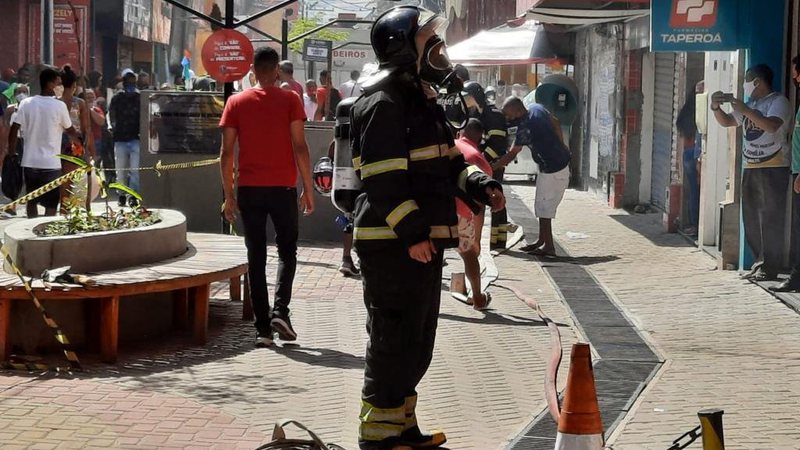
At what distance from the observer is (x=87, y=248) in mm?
8586

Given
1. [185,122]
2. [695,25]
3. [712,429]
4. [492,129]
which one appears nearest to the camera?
[712,429]

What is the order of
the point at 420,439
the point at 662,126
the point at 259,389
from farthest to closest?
the point at 662,126, the point at 259,389, the point at 420,439

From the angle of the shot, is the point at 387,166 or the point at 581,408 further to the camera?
the point at 387,166

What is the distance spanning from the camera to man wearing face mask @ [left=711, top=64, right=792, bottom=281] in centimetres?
1204

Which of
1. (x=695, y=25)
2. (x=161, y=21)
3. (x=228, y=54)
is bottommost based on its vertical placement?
(x=228, y=54)

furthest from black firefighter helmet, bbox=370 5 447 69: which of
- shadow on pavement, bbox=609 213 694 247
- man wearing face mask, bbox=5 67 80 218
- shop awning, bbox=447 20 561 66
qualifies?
shop awning, bbox=447 20 561 66

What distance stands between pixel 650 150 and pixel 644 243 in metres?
4.13

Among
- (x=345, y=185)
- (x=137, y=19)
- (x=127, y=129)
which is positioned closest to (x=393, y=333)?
(x=345, y=185)

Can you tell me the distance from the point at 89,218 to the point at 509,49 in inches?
670

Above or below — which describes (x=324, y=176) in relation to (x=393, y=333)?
above

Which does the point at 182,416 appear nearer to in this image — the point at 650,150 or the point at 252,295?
the point at 252,295

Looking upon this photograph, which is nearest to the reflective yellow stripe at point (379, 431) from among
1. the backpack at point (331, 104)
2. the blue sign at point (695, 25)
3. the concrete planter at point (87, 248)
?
the concrete planter at point (87, 248)

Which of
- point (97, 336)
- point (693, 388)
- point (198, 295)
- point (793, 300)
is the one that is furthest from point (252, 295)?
point (793, 300)

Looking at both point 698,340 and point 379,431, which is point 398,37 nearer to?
point 379,431
